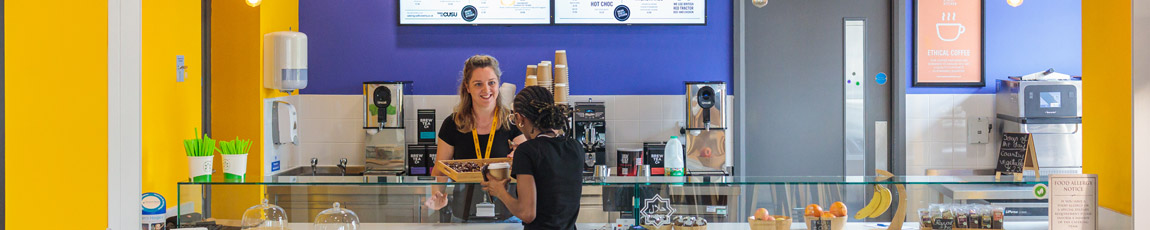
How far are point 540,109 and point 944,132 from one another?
4082mm

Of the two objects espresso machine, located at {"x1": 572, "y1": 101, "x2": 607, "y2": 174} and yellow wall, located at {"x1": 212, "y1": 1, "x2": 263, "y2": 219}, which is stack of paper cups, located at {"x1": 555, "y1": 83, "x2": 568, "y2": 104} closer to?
espresso machine, located at {"x1": 572, "y1": 101, "x2": 607, "y2": 174}

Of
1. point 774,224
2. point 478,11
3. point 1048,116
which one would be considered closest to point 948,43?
point 1048,116

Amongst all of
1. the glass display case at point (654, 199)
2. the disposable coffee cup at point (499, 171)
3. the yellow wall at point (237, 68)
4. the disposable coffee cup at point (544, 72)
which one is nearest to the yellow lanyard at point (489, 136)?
the glass display case at point (654, 199)

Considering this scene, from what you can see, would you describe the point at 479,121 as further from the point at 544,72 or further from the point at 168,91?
the point at 168,91

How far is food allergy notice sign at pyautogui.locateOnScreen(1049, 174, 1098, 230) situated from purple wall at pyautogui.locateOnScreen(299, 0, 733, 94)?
9.96ft

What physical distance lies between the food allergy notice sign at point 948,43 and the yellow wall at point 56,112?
5.14 m

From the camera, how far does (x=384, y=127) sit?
224 inches

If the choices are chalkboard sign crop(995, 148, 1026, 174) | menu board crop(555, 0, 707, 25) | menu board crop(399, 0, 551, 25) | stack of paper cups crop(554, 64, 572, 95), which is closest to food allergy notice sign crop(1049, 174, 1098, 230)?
chalkboard sign crop(995, 148, 1026, 174)

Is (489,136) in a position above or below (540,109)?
below

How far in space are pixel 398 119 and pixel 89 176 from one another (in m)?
3.71

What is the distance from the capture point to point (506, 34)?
600 centimetres

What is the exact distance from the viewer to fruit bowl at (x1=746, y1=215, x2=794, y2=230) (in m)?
3.20

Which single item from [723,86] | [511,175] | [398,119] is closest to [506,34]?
[398,119]

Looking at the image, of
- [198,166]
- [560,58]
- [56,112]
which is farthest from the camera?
[560,58]
